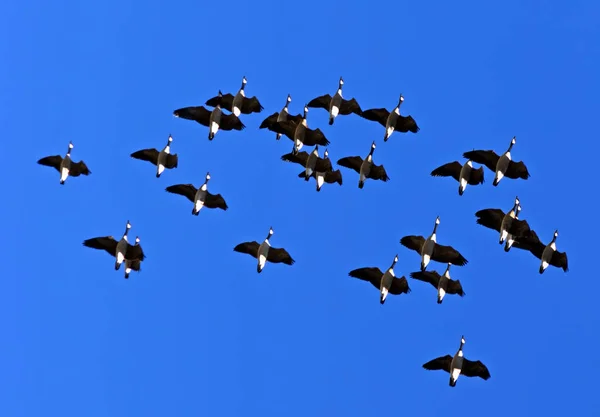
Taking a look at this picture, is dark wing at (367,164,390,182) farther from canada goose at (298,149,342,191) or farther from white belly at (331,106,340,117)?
white belly at (331,106,340,117)

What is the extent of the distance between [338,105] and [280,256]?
8.18 metres

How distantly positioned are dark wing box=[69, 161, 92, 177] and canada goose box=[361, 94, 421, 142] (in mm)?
14211

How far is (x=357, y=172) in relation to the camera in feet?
209

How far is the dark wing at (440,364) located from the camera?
6166 centimetres

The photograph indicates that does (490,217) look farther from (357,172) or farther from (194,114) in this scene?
(194,114)

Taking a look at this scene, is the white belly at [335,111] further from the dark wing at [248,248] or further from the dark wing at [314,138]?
the dark wing at [248,248]

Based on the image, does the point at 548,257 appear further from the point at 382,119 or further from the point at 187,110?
the point at 187,110

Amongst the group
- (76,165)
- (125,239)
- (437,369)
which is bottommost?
(437,369)

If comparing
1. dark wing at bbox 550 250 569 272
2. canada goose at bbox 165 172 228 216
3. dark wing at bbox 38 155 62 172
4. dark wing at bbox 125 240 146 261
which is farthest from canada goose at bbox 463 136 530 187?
dark wing at bbox 38 155 62 172

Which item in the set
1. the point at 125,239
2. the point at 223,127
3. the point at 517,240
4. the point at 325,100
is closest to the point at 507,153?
the point at 517,240

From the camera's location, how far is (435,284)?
63.3 meters

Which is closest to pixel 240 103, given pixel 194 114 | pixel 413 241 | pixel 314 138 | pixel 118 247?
pixel 194 114

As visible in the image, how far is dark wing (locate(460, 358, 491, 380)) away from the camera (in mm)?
61250

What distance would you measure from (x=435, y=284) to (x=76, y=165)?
1879 cm
